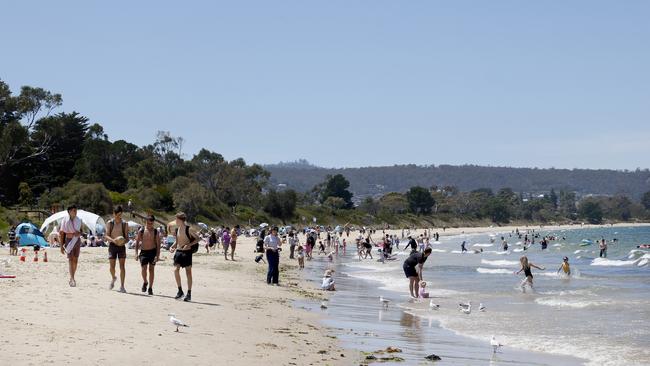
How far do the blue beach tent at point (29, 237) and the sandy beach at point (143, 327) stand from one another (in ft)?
58.4

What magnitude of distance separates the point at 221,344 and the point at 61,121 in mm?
67951

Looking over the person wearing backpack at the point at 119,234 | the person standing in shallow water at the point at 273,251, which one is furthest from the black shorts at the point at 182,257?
the person standing in shallow water at the point at 273,251

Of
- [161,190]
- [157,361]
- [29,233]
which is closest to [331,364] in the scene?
[157,361]

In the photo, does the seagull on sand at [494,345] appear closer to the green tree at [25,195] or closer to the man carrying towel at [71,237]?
the man carrying towel at [71,237]

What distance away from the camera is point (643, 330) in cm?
1444

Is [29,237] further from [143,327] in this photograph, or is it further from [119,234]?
[143,327]

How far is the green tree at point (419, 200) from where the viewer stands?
5989 inches

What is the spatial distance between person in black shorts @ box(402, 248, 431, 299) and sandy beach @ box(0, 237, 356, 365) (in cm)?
357

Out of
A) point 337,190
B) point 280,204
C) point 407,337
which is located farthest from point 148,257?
point 337,190

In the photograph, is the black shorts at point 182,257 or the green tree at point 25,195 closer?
the black shorts at point 182,257

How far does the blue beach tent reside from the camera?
112 feet

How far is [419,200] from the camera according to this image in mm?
152125

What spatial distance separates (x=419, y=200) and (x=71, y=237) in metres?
140

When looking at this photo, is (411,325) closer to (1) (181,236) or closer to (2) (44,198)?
(1) (181,236)
